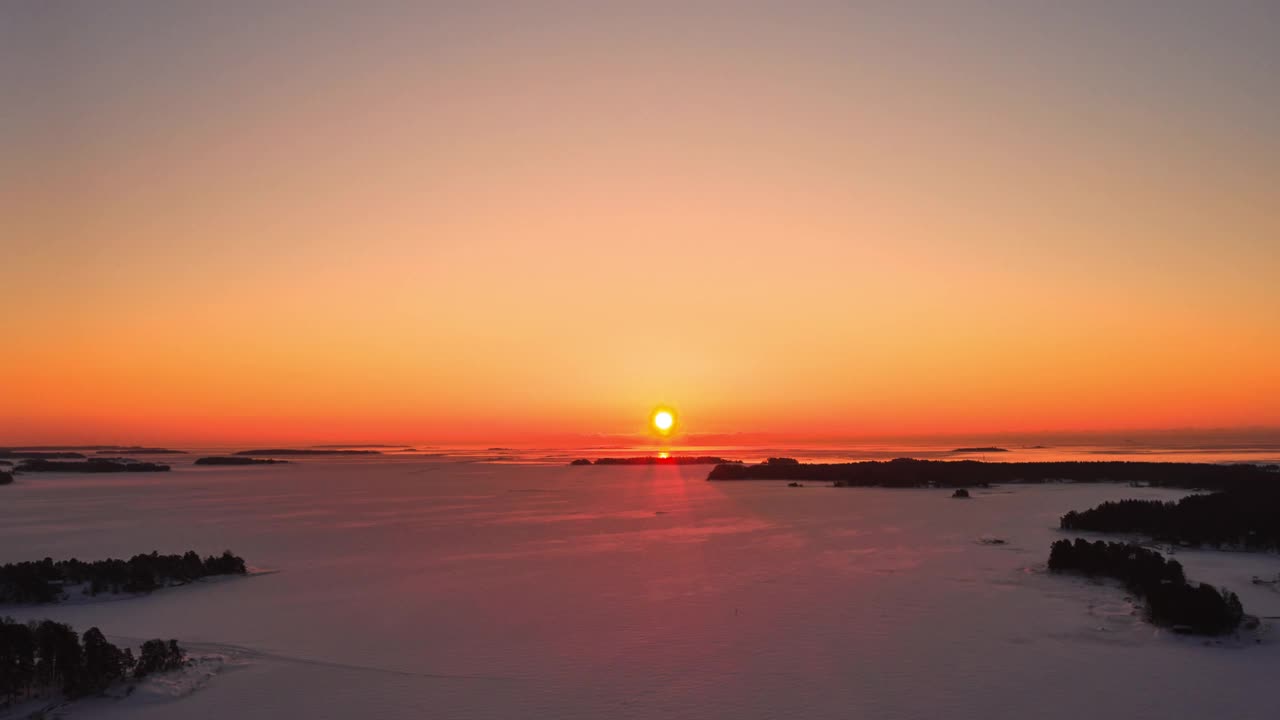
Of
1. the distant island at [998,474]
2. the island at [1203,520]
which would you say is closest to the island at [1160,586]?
the island at [1203,520]

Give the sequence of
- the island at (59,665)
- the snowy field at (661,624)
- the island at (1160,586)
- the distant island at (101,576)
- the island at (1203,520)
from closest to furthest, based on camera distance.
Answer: the snowy field at (661,624)
the island at (59,665)
the island at (1160,586)
the distant island at (101,576)
the island at (1203,520)

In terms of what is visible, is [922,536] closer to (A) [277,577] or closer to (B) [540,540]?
(B) [540,540]

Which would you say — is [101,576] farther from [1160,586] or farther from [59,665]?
[1160,586]

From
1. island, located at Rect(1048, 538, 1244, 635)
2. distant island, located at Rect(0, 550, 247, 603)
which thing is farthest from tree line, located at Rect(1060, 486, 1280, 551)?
distant island, located at Rect(0, 550, 247, 603)

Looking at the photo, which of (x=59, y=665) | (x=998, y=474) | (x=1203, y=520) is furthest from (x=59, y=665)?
(x=998, y=474)

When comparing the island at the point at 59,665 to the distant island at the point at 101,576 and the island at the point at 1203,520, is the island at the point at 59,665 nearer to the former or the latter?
the distant island at the point at 101,576

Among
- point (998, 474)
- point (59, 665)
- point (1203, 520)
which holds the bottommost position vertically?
point (59, 665)
